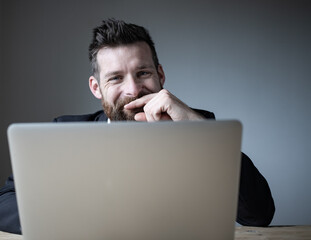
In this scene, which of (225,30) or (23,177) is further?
(225,30)

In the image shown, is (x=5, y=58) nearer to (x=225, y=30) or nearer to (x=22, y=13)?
(x=22, y=13)

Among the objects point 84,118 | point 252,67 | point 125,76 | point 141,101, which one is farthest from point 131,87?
point 252,67

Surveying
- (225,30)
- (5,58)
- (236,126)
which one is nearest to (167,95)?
(236,126)

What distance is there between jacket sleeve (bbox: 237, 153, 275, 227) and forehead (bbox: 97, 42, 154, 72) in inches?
31.3

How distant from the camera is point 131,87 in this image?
1.78 meters

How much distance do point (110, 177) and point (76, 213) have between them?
0.30ft

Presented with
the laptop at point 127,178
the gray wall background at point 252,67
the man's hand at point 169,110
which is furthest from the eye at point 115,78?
the gray wall background at point 252,67

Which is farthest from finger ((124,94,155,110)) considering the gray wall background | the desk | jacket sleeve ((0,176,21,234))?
the gray wall background

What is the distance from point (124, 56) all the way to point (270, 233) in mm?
1151

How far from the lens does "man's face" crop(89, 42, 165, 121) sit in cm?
179

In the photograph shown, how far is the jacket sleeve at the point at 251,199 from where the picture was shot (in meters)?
1.26

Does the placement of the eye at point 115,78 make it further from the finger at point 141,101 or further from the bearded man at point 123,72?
the finger at point 141,101

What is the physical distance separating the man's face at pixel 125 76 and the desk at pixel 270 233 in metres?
0.88

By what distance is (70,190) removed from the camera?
0.61 meters
